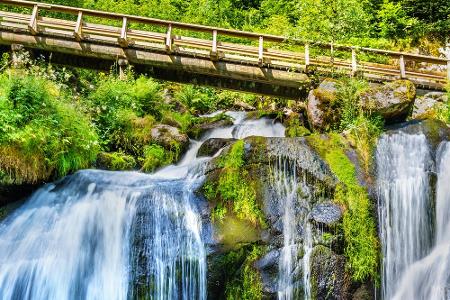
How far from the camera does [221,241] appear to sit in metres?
7.84

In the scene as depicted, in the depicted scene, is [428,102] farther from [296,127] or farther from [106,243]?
[106,243]

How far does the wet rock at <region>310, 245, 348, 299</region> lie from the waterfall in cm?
10

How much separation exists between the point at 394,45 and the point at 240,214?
14832 mm

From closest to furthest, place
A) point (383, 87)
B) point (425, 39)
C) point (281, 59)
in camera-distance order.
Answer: point (383, 87), point (281, 59), point (425, 39)

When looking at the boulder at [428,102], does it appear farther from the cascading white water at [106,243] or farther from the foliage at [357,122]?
the cascading white water at [106,243]

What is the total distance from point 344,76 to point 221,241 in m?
6.53

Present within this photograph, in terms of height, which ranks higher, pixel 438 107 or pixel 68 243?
pixel 438 107

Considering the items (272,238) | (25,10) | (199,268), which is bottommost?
(199,268)

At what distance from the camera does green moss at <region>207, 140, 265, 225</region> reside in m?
8.10

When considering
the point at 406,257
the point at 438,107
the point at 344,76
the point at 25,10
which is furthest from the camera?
the point at 25,10

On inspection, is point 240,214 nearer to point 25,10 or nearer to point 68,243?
point 68,243

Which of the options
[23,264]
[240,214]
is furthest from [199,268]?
[23,264]

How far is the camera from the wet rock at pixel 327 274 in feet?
24.9

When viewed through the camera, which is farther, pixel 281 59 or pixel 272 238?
pixel 281 59
